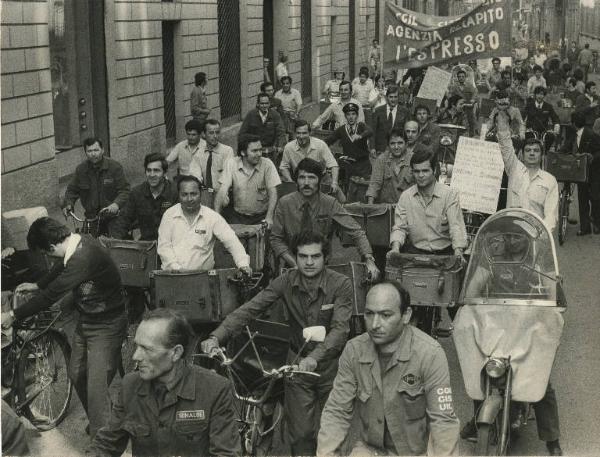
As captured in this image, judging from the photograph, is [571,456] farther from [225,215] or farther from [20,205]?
[20,205]

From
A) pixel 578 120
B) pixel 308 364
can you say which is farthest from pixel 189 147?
pixel 308 364

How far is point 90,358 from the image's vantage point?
675 centimetres

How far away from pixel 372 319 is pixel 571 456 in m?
2.74

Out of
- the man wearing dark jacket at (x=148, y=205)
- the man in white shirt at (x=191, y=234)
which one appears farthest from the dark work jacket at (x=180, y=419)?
the man wearing dark jacket at (x=148, y=205)

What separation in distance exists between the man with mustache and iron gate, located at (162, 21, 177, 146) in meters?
13.5

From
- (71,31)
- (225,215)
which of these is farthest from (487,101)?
(225,215)

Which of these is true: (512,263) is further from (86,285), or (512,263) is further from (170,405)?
(170,405)

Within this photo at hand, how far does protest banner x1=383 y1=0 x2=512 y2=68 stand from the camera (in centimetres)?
1389

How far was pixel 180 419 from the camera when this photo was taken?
14.5ft

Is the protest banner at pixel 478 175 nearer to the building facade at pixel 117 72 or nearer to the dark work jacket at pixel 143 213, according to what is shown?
the dark work jacket at pixel 143 213

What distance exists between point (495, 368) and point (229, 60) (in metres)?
20.9

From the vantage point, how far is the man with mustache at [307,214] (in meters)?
8.46

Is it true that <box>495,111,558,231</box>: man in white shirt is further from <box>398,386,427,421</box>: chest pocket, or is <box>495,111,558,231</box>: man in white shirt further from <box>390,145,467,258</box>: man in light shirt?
<box>398,386,427,421</box>: chest pocket

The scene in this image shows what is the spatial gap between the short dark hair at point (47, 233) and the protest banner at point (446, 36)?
27.9 ft
